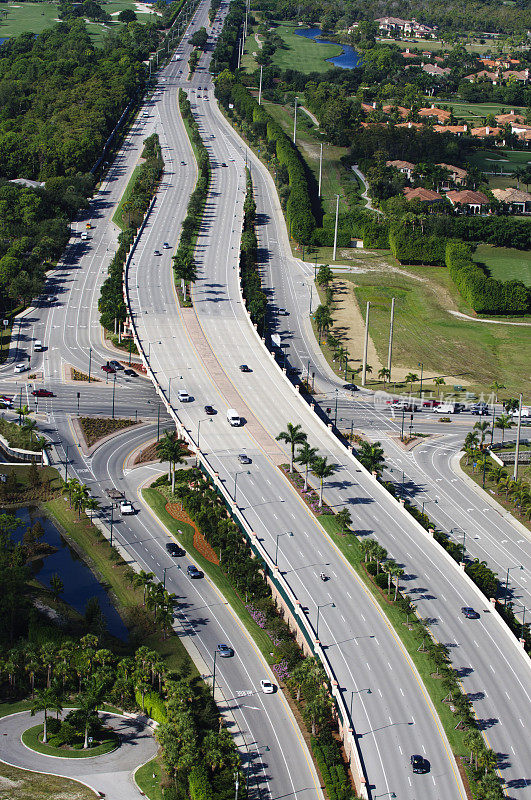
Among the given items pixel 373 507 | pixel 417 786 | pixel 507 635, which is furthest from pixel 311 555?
pixel 417 786

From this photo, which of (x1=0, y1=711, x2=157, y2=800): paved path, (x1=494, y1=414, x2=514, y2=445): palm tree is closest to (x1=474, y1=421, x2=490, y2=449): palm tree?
(x1=494, y1=414, x2=514, y2=445): palm tree

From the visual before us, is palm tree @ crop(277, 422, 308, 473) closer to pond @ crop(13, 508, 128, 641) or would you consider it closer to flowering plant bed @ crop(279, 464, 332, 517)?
flowering plant bed @ crop(279, 464, 332, 517)

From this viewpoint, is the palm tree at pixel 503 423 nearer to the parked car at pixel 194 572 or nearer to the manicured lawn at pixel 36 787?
the parked car at pixel 194 572

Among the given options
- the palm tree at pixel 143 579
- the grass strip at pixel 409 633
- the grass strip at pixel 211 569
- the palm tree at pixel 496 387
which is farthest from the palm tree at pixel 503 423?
the palm tree at pixel 143 579

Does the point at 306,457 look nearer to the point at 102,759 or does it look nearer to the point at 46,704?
the point at 46,704

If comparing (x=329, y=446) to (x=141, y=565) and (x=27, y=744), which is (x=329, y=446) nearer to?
(x=141, y=565)

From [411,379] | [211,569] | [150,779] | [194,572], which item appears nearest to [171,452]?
[211,569]
